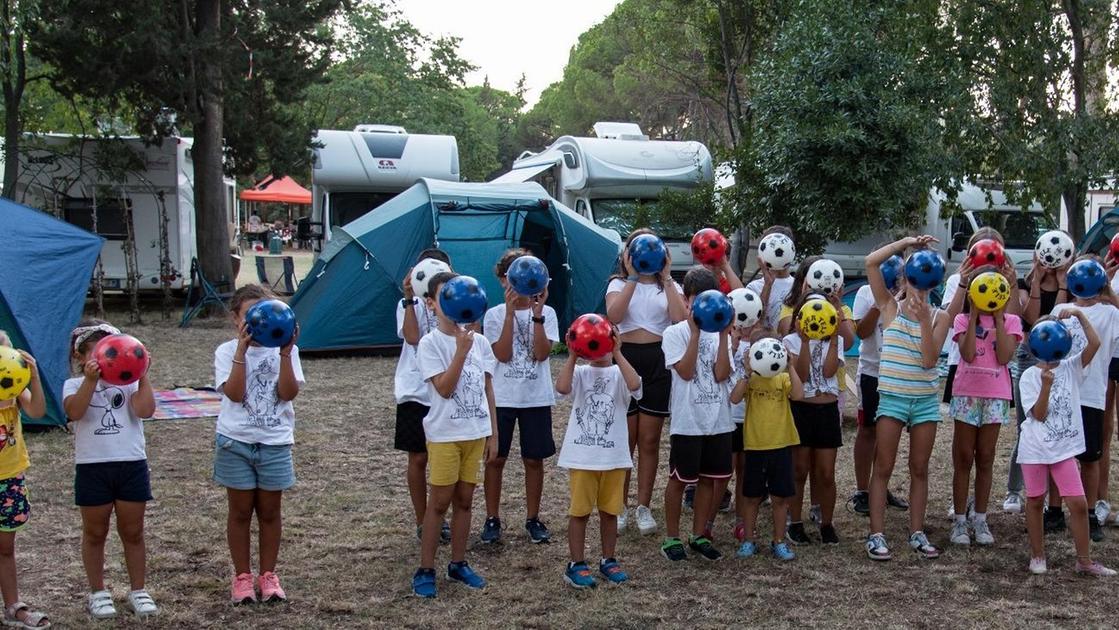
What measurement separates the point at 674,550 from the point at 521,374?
124 centimetres

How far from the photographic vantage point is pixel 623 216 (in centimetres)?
1616

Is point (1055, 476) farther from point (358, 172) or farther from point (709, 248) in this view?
point (358, 172)

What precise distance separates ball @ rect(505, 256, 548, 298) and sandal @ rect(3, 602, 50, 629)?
2581mm

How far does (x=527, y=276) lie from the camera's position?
5.27 m

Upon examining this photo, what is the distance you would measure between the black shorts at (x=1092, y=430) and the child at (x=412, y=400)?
3552 mm

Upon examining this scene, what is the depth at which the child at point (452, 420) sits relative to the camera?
196 inches

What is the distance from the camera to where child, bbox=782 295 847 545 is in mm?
5762

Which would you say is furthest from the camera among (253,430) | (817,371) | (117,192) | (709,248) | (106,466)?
(117,192)

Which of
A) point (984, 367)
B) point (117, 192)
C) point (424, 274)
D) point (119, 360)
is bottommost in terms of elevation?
point (984, 367)

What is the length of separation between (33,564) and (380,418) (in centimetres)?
424

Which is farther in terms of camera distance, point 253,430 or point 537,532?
point 537,532

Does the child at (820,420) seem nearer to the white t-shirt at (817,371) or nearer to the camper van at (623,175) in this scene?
the white t-shirt at (817,371)

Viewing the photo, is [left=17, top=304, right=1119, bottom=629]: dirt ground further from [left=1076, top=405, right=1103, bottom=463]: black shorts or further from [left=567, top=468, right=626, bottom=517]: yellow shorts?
[left=1076, top=405, right=1103, bottom=463]: black shorts

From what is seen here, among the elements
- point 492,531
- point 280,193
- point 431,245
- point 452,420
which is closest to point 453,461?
point 452,420
